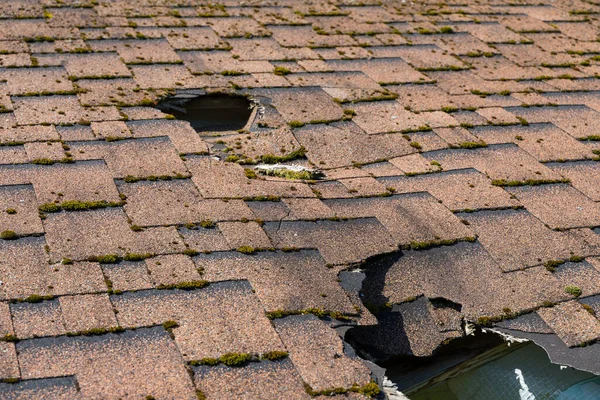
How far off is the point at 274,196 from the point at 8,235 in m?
4.05

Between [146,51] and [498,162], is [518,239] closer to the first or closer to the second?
[498,162]

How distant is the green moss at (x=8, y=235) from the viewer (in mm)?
11520

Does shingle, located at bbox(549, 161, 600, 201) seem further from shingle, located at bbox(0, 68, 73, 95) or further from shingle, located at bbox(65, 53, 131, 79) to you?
shingle, located at bbox(0, 68, 73, 95)

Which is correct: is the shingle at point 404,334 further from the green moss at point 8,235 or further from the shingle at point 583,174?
the green moss at point 8,235

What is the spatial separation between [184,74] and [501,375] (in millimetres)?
8724

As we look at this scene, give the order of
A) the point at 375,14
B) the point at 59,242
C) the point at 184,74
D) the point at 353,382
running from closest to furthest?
the point at 353,382 → the point at 59,242 → the point at 184,74 → the point at 375,14

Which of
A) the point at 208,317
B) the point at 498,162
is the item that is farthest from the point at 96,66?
the point at 498,162

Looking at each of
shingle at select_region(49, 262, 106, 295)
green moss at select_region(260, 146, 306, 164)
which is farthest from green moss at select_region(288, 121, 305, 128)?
shingle at select_region(49, 262, 106, 295)

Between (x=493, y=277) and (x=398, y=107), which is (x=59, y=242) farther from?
(x=398, y=107)

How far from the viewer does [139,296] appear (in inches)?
424

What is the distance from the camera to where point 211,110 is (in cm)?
1590

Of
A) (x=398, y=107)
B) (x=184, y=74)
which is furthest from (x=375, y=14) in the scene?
(x=184, y=74)

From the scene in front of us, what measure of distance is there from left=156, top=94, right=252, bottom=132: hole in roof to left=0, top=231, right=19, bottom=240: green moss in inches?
179

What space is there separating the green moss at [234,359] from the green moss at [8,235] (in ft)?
12.1
